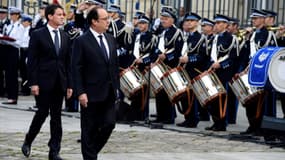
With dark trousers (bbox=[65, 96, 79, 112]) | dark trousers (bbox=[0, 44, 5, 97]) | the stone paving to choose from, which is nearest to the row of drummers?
the stone paving

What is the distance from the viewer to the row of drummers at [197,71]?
41.2 ft

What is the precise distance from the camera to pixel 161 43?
45.5 feet

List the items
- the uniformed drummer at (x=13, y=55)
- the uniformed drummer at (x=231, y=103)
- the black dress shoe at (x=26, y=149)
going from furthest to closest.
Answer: the uniformed drummer at (x=13, y=55), the uniformed drummer at (x=231, y=103), the black dress shoe at (x=26, y=149)

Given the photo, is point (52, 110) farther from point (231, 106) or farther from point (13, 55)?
point (13, 55)

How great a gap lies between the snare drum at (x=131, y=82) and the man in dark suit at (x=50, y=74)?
161 inches

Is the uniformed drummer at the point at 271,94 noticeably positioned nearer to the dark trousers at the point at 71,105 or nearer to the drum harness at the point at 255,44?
the drum harness at the point at 255,44

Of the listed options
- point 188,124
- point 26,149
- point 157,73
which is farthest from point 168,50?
point 26,149

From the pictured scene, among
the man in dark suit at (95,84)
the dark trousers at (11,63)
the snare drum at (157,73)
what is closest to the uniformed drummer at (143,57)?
the snare drum at (157,73)

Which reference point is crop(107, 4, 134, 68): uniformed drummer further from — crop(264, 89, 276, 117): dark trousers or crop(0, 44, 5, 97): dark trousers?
crop(0, 44, 5, 97): dark trousers

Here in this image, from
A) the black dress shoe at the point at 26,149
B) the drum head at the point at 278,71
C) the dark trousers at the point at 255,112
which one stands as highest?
the drum head at the point at 278,71

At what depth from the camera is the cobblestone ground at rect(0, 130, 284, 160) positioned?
1024 cm

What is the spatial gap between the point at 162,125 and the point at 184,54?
1258 mm

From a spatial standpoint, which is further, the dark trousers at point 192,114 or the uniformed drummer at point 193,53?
Result: the dark trousers at point 192,114

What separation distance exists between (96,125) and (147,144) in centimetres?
256
